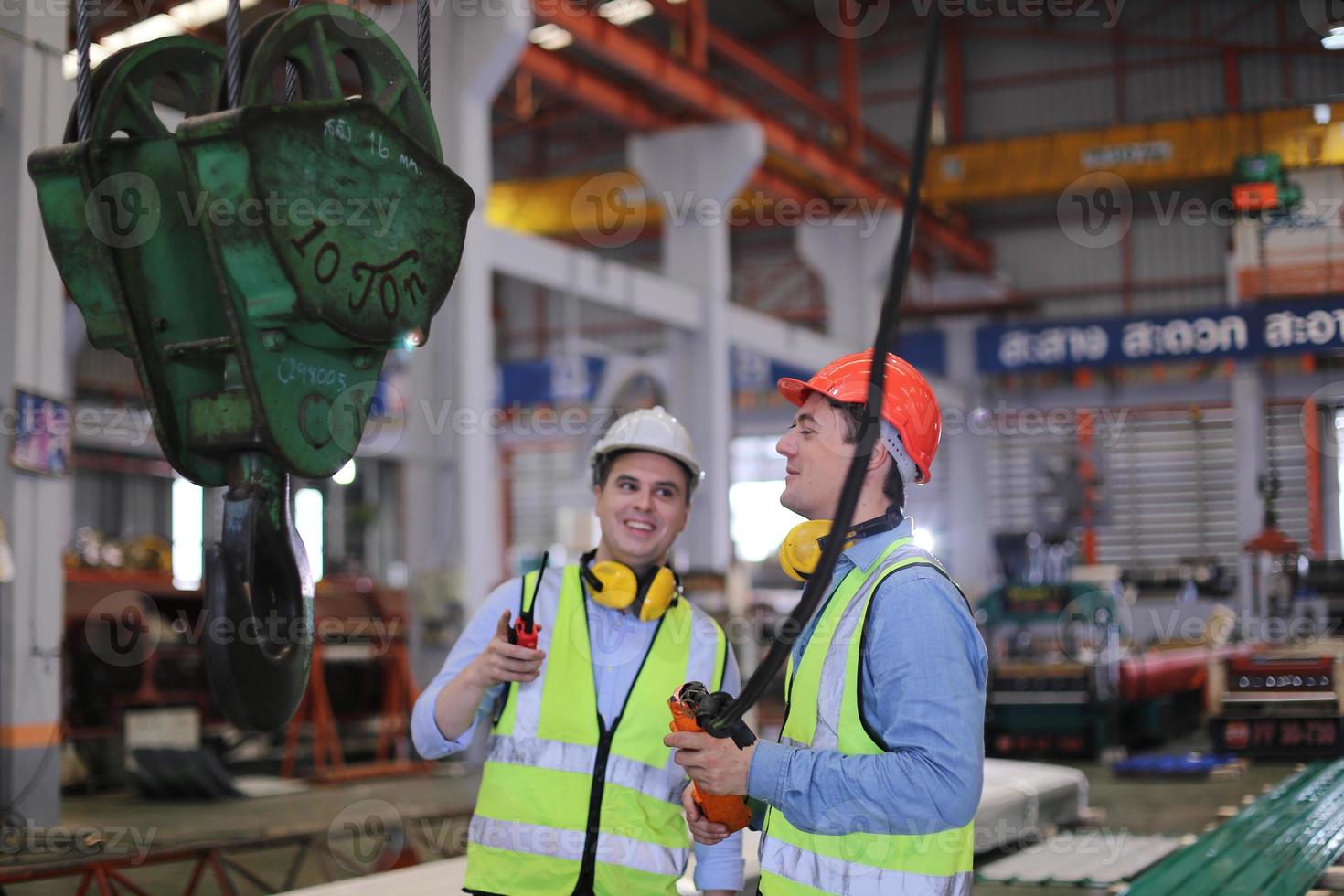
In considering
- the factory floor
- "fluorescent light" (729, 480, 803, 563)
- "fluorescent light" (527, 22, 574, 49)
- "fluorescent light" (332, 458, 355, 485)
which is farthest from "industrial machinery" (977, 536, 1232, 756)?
"fluorescent light" (729, 480, 803, 563)

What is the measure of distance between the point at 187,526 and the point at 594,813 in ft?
61.8

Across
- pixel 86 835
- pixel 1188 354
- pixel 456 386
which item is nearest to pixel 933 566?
pixel 86 835

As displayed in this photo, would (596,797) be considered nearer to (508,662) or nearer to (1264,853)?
(508,662)

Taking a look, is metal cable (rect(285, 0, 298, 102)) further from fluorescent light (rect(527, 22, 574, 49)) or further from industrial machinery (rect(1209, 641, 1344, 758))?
fluorescent light (rect(527, 22, 574, 49))

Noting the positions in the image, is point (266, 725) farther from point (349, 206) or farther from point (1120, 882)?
point (1120, 882)

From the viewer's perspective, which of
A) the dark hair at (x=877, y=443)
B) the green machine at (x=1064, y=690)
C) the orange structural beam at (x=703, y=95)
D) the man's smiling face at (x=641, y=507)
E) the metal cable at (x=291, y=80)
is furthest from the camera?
the green machine at (x=1064, y=690)

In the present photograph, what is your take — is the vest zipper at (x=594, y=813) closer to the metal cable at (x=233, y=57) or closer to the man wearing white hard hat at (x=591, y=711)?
the man wearing white hard hat at (x=591, y=711)

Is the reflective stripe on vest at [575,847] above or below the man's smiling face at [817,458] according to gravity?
below

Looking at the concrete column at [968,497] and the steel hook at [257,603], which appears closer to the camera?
the steel hook at [257,603]

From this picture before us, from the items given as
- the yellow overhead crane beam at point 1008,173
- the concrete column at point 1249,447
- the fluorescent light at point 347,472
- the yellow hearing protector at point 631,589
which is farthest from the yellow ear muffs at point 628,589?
the concrete column at point 1249,447

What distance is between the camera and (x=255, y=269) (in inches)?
61.5

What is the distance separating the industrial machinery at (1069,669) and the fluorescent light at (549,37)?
21.1ft

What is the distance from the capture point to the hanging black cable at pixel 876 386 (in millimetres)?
1505

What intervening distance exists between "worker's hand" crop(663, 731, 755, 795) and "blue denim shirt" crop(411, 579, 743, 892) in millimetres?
728
